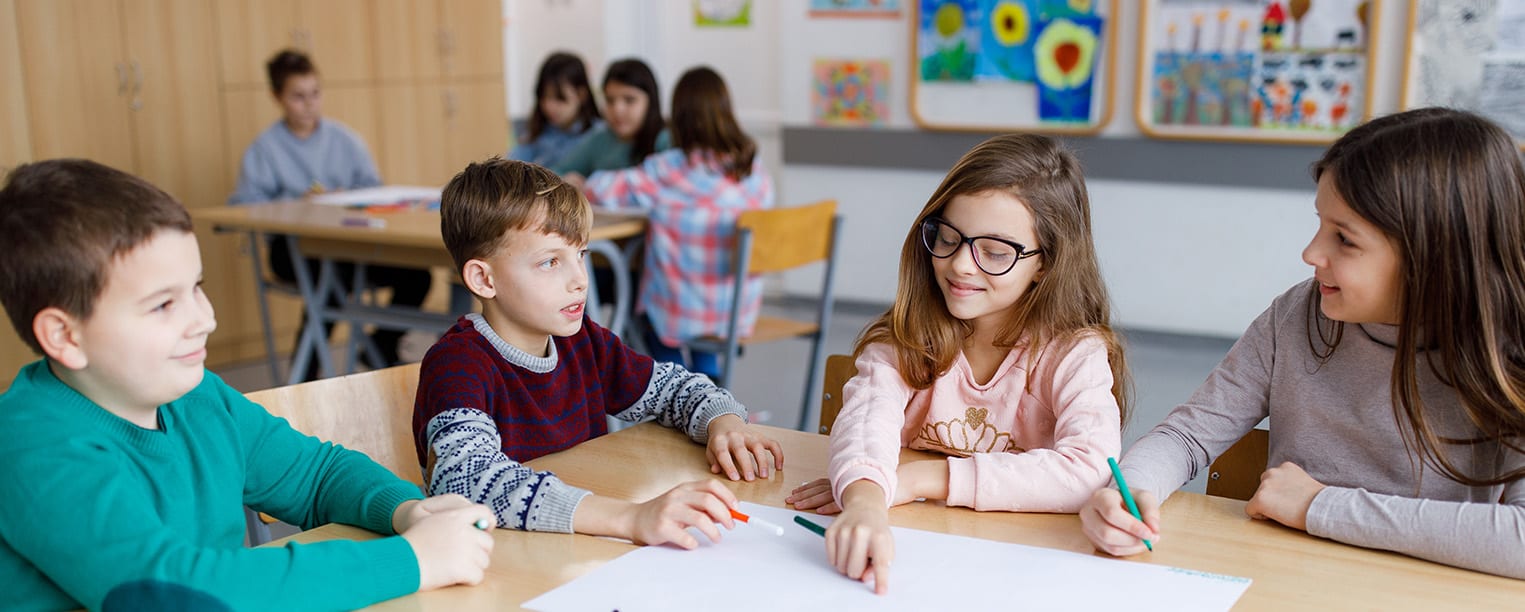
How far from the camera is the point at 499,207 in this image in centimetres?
150

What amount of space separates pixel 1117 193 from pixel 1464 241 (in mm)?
3823

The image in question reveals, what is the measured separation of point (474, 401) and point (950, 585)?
0.58m

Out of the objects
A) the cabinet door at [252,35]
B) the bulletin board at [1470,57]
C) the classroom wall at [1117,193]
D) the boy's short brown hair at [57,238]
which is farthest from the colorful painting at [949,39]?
the boy's short brown hair at [57,238]

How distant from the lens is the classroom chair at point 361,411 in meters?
1.61

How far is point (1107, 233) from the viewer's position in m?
5.04

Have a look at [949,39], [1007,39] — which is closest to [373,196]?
[949,39]

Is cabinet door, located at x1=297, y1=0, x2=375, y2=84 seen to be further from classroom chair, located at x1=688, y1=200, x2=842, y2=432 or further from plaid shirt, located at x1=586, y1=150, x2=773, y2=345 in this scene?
classroom chair, located at x1=688, y1=200, x2=842, y2=432

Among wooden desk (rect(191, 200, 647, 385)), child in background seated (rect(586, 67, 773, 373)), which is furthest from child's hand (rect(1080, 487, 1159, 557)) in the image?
child in background seated (rect(586, 67, 773, 373))

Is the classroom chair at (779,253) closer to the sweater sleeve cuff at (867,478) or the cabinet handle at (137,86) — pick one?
the sweater sleeve cuff at (867,478)

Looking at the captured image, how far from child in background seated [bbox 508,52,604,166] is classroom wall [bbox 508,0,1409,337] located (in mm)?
1013

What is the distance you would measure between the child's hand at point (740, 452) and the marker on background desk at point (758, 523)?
6.6 inches

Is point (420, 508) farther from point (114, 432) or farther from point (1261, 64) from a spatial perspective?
point (1261, 64)

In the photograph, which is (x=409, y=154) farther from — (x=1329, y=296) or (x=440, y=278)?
(x=1329, y=296)

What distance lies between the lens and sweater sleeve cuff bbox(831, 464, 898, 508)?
1.29 m
